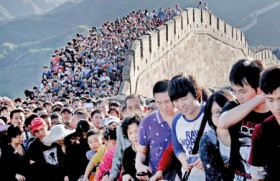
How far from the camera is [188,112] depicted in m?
3.20

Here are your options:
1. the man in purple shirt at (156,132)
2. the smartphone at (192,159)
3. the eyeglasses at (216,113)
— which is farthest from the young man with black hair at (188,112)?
the man in purple shirt at (156,132)

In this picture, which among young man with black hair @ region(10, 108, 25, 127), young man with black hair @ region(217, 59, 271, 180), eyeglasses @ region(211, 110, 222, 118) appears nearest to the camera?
young man with black hair @ region(217, 59, 271, 180)

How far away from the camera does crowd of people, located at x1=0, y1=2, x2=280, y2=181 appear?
8.04ft

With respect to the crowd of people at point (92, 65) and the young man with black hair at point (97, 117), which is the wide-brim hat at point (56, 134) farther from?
the crowd of people at point (92, 65)

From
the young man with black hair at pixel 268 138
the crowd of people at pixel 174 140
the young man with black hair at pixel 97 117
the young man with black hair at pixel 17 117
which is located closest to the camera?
the young man with black hair at pixel 268 138

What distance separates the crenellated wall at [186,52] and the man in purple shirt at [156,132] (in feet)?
35.2

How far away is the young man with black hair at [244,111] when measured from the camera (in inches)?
102

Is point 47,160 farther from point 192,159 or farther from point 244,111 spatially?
point 244,111

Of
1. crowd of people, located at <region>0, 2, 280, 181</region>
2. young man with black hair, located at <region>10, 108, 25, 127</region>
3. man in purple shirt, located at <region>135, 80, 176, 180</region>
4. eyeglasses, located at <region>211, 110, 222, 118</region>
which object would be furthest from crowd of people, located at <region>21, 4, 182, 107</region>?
eyeglasses, located at <region>211, 110, 222, 118</region>

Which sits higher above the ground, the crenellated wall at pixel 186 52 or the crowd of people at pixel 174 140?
the crenellated wall at pixel 186 52

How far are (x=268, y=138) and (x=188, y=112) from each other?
855mm

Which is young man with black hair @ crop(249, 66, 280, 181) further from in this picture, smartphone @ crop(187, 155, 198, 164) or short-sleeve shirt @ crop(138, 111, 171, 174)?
short-sleeve shirt @ crop(138, 111, 171, 174)

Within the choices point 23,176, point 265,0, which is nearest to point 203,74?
point 23,176

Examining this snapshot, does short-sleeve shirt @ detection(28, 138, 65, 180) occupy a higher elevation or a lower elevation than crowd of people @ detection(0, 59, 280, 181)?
lower
